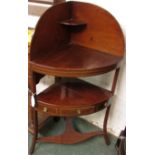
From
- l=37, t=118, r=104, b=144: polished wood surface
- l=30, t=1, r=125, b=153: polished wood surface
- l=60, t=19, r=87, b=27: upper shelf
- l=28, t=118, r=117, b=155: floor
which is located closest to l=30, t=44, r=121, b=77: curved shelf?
l=30, t=1, r=125, b=153: polished wood surface

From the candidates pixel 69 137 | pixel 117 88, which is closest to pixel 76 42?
pixel 117 88

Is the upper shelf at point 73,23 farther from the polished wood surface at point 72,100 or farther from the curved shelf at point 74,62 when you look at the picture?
the polished wood surface at point 72,100

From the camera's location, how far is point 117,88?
1.73 meters

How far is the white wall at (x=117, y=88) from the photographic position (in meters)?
1.53

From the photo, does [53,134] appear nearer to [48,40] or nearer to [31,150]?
[31,150]

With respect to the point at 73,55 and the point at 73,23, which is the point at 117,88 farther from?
the point at 73,23

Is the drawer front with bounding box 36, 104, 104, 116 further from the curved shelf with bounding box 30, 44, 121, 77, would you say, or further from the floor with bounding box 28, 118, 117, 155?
the floor with bounding box 28, 118, 117, 155

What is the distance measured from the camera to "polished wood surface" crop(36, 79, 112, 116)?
140 centimetres

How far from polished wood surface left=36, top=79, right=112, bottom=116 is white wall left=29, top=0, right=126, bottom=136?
0.65ft

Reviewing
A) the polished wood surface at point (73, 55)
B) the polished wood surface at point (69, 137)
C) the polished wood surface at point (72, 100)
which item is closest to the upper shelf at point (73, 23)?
the polished wood surface at point (73, 55)

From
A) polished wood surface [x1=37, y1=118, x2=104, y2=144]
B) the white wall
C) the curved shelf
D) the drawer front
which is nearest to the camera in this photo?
the curved shelf

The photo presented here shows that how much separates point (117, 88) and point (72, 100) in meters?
0.44

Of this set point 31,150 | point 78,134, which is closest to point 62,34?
Result: point 78,134
